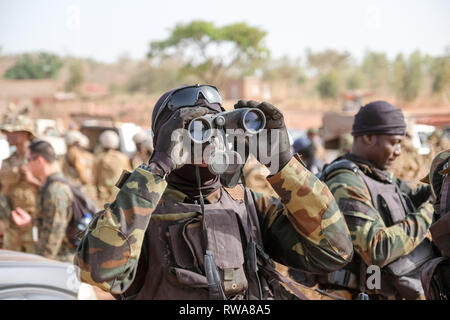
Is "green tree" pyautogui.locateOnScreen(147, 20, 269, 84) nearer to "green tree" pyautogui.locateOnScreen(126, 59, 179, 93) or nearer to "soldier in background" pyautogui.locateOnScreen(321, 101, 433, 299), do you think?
"green tree" pyautogui.locateOnScreen(126, 59, 179, 93)

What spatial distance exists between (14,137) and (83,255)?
14.3ft

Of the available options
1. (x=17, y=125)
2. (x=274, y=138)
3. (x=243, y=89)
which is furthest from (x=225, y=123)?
(x=243, y=89)

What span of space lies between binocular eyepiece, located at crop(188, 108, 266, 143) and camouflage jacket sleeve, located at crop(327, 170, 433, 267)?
4.36 feet

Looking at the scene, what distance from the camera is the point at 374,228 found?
10.6ft

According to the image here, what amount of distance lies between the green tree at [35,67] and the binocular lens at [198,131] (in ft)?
162

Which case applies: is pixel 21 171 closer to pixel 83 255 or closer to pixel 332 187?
pixel 332 187

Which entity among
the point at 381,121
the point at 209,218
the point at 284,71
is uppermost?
the point at 284,71

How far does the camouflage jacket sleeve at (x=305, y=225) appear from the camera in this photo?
2.27 metres

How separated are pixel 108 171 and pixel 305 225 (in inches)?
328

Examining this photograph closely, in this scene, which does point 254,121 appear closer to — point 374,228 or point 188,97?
point 188,97

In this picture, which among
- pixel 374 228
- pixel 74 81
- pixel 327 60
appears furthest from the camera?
pixel 327 60

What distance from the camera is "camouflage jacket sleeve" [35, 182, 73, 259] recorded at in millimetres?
4914

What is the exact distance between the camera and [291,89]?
216ft

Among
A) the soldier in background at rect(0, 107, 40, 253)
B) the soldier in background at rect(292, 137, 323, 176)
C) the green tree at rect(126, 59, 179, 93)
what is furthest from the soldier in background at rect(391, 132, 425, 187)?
the green tree at rect(126, 59, 179, 93)
